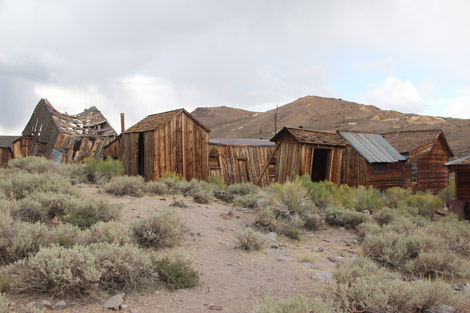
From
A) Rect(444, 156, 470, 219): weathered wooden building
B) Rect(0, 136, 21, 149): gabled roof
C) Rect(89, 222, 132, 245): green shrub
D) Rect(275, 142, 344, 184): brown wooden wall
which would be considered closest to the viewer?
Rect(89, 222, 132, 245): green shrub

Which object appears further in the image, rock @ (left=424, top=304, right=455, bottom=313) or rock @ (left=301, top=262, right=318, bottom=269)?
rock @ (left=301, top=262, right=318, bottom=269)

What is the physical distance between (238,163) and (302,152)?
241 inches

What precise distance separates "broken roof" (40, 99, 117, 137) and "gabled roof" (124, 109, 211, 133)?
7.93 m

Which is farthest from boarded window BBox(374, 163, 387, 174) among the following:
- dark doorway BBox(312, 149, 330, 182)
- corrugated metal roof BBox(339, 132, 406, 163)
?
dark doorway BBox(312, 149, 330, 182)

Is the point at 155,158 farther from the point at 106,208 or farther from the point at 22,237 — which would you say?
the point at 22,237

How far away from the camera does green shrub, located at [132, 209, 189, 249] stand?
5.33m

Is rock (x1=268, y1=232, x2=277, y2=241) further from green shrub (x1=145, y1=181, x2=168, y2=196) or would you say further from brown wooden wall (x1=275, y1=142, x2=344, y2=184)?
brown wooden wall (x1=275, y1=142, x2=344, y2=184)

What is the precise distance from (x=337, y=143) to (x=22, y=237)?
1260cm

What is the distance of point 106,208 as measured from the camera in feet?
20.3

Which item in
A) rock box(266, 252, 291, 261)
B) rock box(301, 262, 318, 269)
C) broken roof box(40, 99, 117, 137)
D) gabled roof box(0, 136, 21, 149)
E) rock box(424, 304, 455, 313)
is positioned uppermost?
broken roof box(40, 99, 117, 137)

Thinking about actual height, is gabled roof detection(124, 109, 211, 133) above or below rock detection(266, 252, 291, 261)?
above

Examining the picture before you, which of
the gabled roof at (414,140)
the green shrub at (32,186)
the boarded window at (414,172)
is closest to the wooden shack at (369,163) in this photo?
the gabled roof at (414,140)

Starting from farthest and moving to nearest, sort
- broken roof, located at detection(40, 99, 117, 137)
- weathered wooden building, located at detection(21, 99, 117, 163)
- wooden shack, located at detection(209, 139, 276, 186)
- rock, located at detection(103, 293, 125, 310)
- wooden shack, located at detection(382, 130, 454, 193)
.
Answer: broken roof, located at detection(40, 99, 117, 137) < weathered wooden building, located at detection(21, 99, 117, 163) < wooden shack, located at detection(382, 130, 454, 193) < wooden shack, located at detection(209, 139, 276, 186) < rock, located at detection(103, 293, 125, 310)

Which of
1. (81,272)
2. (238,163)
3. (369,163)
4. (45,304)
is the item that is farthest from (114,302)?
(238,163)
